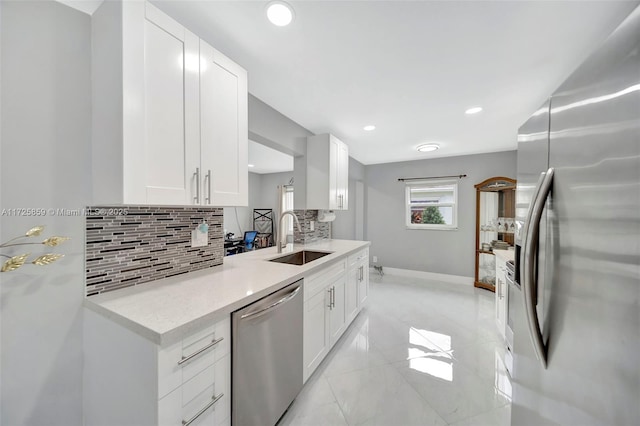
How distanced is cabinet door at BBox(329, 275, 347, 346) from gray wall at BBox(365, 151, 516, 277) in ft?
9.19

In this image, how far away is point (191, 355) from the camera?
916mm

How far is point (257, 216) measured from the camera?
703 centimetres

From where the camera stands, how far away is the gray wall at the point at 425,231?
412 cm

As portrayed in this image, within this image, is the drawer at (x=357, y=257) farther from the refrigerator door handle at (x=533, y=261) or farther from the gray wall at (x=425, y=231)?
the gray wall at (x=425, y=231)

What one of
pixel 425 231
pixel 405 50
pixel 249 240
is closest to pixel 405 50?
pixel 405 50

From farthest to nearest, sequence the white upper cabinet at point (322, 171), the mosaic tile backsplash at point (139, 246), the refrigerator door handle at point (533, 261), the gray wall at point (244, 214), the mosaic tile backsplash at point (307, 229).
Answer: the gray wall at point (244, 214) < the mosaic tile backsplash at point (307, 229) < the white upper cabinet at point (322, 171) < the mosaic tile backsplash at point (139, 246) < the refrigerator door handle at point (533, 261)

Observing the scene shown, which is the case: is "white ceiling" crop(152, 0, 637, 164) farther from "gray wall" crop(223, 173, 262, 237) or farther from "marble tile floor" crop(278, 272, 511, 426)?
"gray wall" crop(223, 173, 262, 237)

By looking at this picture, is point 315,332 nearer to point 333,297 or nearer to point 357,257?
point 333,297

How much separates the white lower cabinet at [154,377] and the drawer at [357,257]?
1.67m

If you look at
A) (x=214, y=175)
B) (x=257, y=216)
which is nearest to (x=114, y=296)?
(x=214, y=175)

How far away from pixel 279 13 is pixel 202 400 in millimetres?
1911

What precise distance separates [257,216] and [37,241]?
6.04 m

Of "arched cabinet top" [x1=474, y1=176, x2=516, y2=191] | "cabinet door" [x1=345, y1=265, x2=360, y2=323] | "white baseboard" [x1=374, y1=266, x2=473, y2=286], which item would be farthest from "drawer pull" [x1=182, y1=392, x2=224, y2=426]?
"arched cabinet top" [x1=474, y1=176, x2=516, y2=191]

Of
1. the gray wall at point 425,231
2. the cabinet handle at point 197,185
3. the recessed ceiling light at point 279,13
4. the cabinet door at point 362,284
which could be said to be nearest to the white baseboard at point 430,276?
the gray wall at point 425,231
